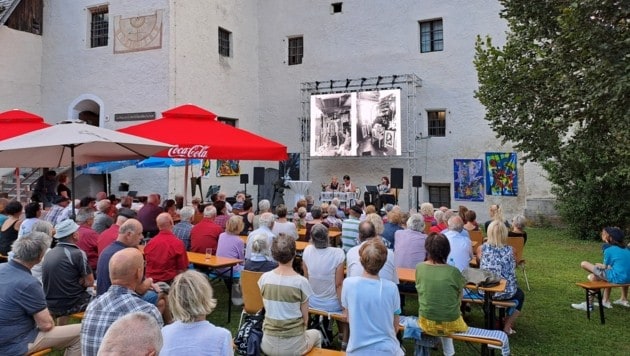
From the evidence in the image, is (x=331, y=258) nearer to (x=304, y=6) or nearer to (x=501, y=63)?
(x=501, y=63)

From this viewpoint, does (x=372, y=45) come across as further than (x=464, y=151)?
Yes

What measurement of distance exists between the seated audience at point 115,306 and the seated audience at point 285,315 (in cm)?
100

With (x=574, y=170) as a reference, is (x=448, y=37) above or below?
above

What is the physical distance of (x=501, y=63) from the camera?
1063cm

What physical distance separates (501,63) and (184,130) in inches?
300

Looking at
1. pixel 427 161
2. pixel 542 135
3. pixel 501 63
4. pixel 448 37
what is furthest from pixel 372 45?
pixel 542 135

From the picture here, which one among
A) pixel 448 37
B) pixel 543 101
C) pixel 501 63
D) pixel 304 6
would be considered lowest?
pixel 543 101

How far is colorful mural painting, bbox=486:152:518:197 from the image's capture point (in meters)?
16.9

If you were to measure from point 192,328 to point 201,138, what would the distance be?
505cm

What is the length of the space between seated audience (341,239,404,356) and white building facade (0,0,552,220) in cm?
1396

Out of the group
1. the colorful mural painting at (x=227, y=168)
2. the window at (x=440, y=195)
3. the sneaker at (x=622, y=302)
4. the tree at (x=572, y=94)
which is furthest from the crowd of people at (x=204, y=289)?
the colorful mural painting at (x=227, y=168)

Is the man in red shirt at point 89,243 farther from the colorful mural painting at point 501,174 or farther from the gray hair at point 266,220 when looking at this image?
the colorful mural painting at point 501,174

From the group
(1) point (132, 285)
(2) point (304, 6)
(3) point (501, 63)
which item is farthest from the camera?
(2) point (304, 6)

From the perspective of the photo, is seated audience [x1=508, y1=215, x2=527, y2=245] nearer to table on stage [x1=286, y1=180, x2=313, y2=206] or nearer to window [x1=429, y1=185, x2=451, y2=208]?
window [x1=429, y1=185, x2=451, y2=208]
